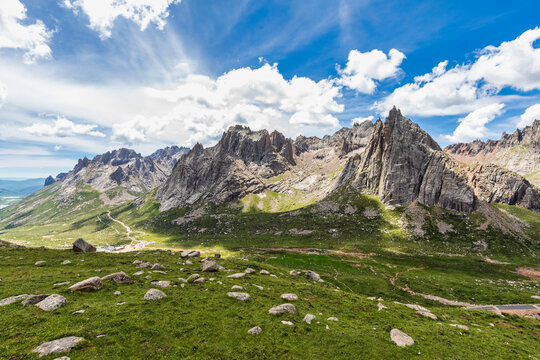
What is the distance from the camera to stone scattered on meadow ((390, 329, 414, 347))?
78.6ft

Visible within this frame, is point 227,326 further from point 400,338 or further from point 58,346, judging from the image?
point 400,338

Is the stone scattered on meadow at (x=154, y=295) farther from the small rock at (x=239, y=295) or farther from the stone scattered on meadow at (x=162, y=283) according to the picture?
the small rock at (x=239, y=295)

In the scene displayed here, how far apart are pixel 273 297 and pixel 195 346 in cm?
1647

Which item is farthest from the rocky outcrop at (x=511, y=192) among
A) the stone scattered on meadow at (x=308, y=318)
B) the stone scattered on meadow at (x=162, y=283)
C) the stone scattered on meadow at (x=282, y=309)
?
the stone scattered on meadow at (x=162, y=283)

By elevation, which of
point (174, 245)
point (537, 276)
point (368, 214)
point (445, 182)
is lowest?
point (174, 245)

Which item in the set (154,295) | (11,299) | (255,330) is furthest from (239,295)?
(11,299)

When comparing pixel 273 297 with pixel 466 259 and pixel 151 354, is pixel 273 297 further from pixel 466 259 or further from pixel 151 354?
pixel 466 259

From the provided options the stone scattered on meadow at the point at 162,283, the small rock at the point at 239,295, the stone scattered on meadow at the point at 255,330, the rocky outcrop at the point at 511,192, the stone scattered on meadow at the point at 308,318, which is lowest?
the stone scattered on meadow at the point at 308,318

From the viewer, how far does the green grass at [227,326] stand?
19.8 m

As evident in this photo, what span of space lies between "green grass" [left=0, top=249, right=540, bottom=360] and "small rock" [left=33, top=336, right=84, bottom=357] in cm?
54

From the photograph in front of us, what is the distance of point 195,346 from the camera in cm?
2064

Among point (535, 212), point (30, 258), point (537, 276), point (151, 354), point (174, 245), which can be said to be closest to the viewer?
point (151, 354)

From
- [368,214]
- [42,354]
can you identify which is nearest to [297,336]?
[42,354]

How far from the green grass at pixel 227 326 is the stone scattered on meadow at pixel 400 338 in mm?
854
